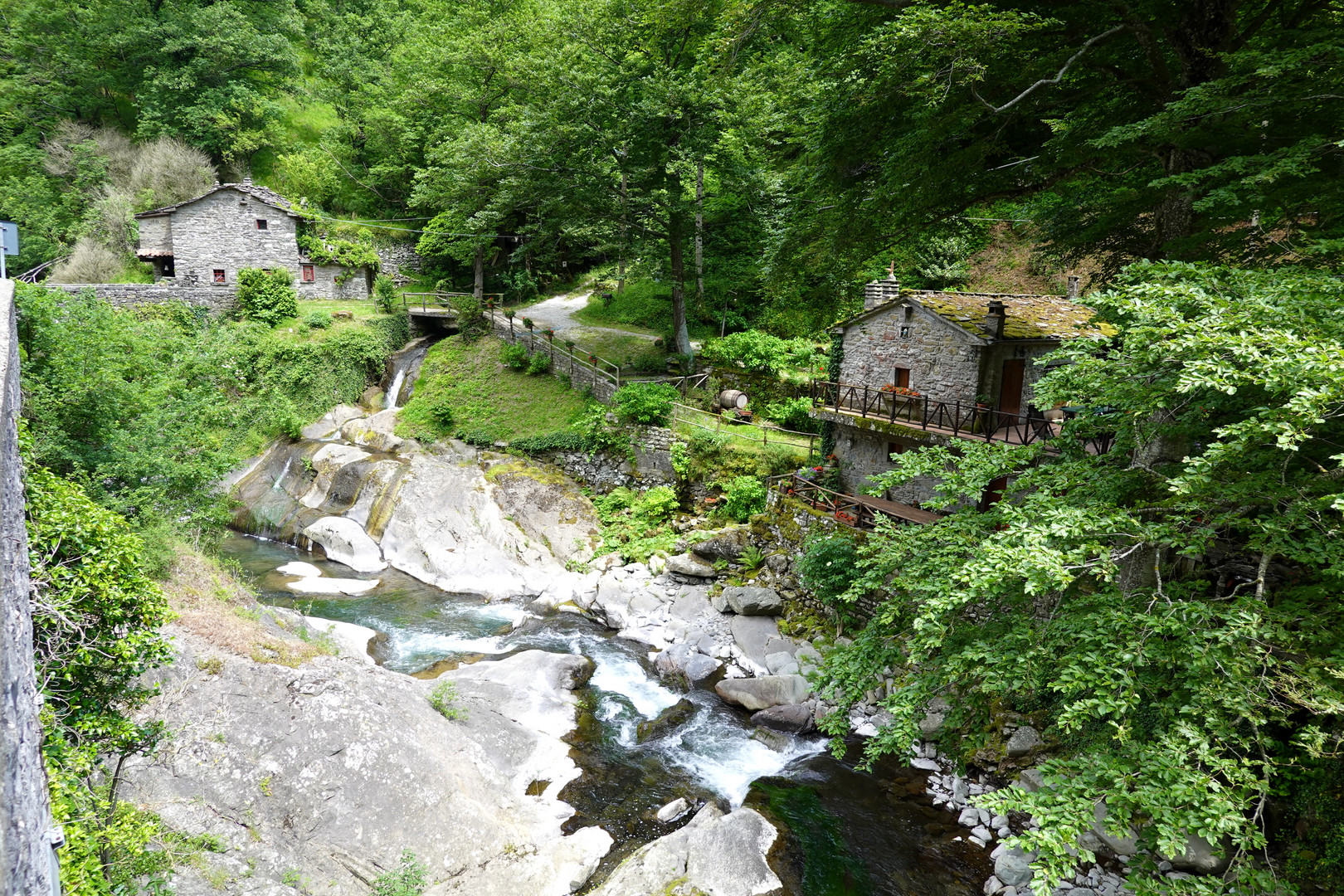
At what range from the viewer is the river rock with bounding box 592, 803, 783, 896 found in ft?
29.3

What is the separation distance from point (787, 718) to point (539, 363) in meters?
17.6

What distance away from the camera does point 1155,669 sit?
6434mm

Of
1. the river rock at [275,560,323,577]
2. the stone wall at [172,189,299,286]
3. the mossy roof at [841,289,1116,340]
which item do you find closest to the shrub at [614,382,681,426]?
the mossy roof at [841,289,1116,340]

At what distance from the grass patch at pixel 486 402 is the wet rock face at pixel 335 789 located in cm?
1412

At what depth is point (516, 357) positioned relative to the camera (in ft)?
88.8

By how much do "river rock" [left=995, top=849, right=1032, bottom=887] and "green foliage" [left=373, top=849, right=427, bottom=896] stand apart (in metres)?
8.01

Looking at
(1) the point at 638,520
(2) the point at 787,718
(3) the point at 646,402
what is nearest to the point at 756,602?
(2) the point at 787,718

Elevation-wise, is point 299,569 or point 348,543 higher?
point 348,543

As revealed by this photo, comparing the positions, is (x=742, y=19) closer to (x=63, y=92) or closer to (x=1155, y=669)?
(x=1155, y=669)

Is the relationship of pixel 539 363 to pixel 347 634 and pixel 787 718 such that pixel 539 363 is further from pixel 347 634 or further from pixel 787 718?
pixel 787 718

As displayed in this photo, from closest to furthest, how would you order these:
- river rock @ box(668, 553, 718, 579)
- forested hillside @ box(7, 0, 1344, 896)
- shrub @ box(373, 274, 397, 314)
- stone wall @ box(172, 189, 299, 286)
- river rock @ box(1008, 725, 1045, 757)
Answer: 1. forested hillside @ box(7, 0, 1344, 896)
2. river rock @ box(1008, 725, 1045, 757)
3. river rock @ box(668, 553, 718, 579)
4. stone wall @ box(172, 189, 299, 286)
5. shrub @ box(373, 274, 397, 314)

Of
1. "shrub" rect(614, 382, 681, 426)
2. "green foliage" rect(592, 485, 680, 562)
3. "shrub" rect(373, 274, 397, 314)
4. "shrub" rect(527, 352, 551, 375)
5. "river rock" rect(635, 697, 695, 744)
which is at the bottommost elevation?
"river rock" rect(635, 697, 695, 744)

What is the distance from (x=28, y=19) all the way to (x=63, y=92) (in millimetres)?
4053

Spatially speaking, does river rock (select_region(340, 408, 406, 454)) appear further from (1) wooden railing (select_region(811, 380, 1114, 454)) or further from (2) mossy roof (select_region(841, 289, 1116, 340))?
(2) mossy roof (select_region(841, 289, 1116, 340))
